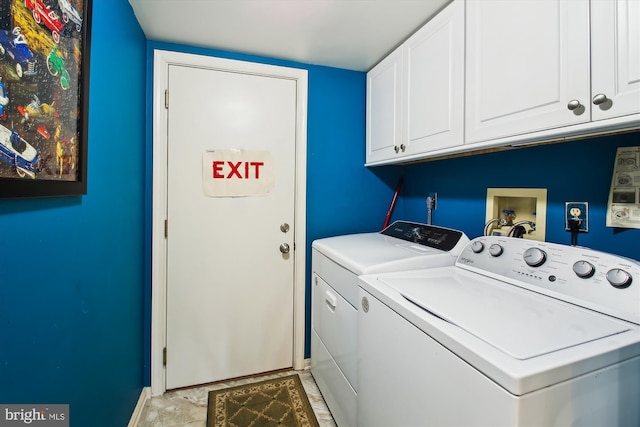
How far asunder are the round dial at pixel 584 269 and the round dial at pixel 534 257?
0.31ft

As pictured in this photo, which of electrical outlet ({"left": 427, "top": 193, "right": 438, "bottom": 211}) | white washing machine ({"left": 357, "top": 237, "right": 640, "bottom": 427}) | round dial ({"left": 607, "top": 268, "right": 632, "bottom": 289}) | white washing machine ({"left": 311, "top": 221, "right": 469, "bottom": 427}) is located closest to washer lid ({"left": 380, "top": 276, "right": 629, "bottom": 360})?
white washing machine ({"left": 357, "top": 237, "right": 640, "bottom": 427})

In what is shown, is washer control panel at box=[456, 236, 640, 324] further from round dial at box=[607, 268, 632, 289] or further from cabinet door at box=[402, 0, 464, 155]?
cabinet door at box=[402, 0, 464, 155]

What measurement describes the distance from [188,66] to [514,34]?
66.3 inches

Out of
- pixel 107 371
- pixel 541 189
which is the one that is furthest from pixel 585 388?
pixel 107 371

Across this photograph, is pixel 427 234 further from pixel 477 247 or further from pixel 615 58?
pixel 615 58

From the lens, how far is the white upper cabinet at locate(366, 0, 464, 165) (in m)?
1.24

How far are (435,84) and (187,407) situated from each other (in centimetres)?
223

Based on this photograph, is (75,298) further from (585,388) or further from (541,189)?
(541,189)

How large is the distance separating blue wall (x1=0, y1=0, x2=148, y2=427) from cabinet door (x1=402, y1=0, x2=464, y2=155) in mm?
1402

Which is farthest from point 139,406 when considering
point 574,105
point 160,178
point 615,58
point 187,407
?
point 615,58

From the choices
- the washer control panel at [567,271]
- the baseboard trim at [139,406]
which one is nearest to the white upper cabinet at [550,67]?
the washer control panel at [567,271]

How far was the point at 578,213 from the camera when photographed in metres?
1.11

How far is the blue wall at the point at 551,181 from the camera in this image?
3.37ft

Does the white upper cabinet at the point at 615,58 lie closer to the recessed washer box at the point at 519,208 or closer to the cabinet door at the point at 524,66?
the cabinet door at the point at 524,66
